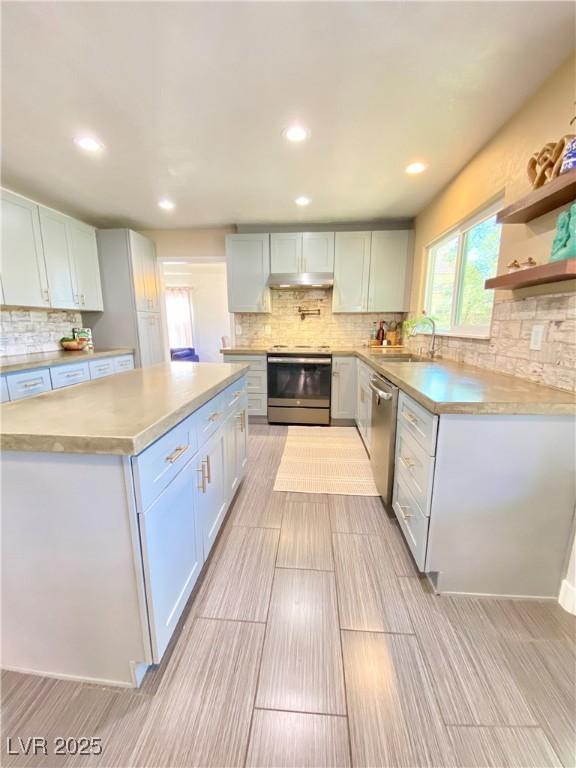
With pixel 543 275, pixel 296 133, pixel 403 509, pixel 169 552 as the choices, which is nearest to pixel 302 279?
pixel 296 133

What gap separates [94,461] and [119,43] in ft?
6.06

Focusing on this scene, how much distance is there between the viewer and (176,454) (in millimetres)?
1093

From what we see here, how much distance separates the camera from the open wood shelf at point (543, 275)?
3.93ft

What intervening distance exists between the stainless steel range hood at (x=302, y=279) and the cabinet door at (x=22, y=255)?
2.38 metres

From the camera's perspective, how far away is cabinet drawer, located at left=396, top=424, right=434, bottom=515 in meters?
1.33

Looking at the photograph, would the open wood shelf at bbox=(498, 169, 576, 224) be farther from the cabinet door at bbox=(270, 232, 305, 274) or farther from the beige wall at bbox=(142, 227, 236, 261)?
the beige wall at bbox=(142, 227, 236, 261)

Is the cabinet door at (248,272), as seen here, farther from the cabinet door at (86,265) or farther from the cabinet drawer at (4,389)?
the cabinet drawer at (4,389)

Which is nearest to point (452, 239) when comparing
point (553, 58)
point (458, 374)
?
point (553, 58)

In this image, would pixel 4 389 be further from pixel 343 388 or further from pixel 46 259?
pixel 343 388

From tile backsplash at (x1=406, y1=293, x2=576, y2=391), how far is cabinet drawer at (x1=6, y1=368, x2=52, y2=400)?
3376 mm

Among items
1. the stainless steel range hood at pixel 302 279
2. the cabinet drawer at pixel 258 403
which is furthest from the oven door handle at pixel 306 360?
the stainless steel range hood at pixel 302 279

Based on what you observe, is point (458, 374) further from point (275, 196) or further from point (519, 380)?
point (275, 196)

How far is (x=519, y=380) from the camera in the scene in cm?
165

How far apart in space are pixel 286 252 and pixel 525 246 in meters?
2.59
